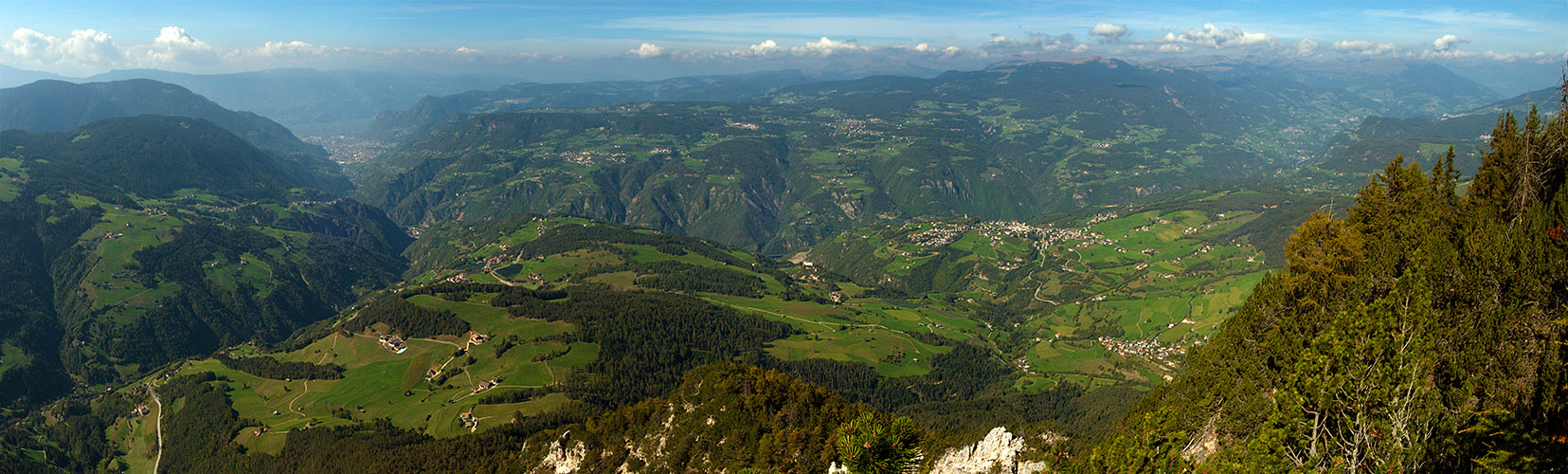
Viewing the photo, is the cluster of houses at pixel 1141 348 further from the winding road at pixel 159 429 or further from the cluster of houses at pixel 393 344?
the winding road at pixel 159 429

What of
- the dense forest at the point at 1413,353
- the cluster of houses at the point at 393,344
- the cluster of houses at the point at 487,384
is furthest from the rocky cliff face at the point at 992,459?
the cluster of houses at the point at 393,344

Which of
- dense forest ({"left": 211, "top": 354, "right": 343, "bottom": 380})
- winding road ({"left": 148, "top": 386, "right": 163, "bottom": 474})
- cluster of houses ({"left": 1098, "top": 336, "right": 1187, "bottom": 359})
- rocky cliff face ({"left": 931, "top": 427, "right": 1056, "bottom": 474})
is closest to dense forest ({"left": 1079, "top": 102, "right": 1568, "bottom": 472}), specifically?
rocky cliff face ({"left": 931, "top": 427, "right": 1056, "bottom": 474})

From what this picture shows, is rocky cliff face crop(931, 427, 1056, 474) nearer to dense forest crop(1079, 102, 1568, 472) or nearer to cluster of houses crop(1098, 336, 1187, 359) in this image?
dense forest crop(1079, 102, 1568, 472)

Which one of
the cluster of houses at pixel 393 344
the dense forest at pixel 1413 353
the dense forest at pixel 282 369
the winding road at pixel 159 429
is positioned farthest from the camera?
Answer: the cluster of houses at pixel 393 344

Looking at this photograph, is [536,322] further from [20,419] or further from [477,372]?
[20,419]

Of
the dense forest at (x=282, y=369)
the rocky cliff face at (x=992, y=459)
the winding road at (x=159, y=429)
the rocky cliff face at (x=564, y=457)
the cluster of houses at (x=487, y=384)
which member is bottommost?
the winding road at (x=159, y=429)

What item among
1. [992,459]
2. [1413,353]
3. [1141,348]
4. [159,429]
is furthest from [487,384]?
[1141,348]
